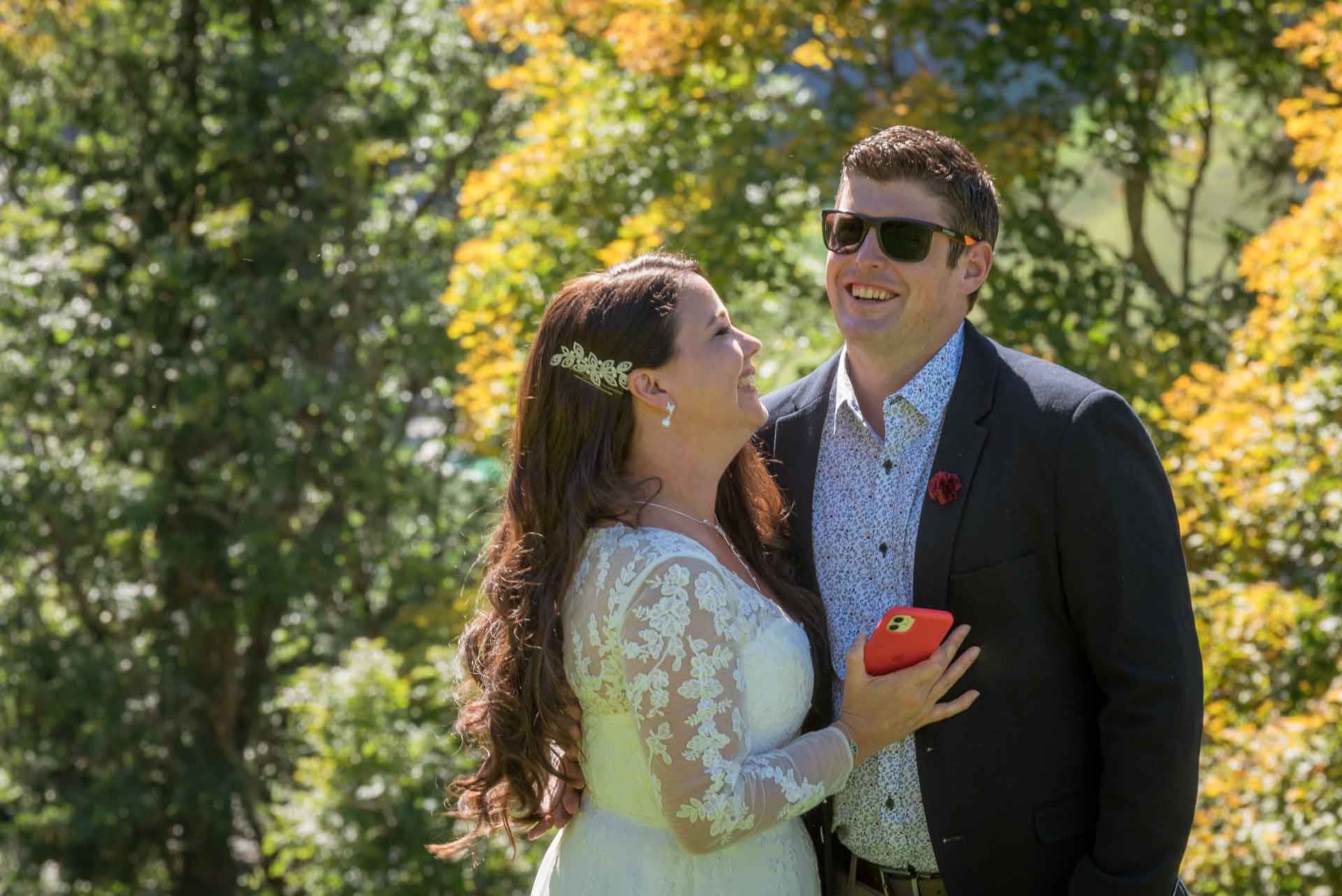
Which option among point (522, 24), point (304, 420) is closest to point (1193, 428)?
point (522, 24)

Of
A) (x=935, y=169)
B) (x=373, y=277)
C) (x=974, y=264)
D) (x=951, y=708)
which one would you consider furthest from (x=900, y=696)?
(x=373, y=277)

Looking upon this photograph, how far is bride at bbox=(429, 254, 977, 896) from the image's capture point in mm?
2371

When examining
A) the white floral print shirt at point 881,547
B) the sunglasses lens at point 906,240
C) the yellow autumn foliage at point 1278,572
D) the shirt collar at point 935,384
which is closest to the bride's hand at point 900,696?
the white floral print shirt at point 881,547

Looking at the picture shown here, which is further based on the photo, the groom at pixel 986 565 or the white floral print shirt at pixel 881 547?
the white floral print shirt at pixel 881 547

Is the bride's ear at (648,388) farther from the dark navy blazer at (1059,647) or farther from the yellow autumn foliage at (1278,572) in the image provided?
the yellow autumn foliage at (1278,572)

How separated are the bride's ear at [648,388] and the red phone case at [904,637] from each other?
20.2 inches

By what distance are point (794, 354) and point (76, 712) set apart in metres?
5.36

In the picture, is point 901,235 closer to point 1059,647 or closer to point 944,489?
point 944,489

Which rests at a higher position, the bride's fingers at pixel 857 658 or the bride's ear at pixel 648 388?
the bride's ear at pixel 648 388

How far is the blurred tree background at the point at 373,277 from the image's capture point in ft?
23.1

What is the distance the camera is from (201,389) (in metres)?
9.59

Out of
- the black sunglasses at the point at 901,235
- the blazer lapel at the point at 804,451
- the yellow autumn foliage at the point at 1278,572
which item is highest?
the black sunglasses at the point at 901,235

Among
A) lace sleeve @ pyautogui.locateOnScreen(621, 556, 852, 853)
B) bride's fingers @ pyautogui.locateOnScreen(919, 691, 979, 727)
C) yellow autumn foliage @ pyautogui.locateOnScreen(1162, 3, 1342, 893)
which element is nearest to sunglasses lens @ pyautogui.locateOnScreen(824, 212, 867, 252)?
lace sleeve @ pyautogui.locateOnScreen(621, 556, 852, 853)

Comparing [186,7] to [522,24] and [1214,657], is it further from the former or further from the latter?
[1214,657]
